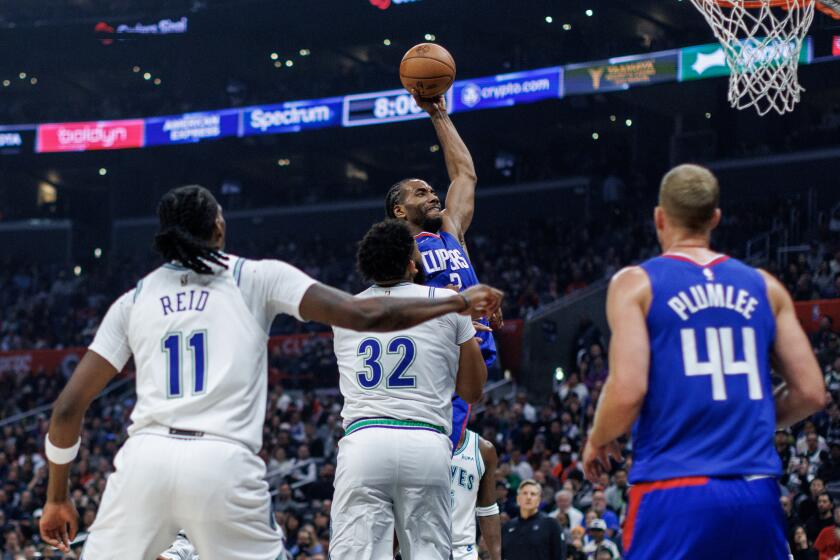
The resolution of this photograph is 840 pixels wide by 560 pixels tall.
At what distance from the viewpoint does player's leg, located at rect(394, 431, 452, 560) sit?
5.22m

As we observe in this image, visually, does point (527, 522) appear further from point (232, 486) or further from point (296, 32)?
point (296, 32)

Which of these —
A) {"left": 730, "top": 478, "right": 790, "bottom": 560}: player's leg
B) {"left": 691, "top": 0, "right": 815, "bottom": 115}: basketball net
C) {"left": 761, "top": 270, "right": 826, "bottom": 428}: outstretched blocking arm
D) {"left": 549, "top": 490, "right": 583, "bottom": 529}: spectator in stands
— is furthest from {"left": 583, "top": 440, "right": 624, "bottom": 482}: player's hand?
{"left": 549, "top": 490, "right": 583, "bottom": 529}: spectator in stands

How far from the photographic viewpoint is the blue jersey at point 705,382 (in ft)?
12.8

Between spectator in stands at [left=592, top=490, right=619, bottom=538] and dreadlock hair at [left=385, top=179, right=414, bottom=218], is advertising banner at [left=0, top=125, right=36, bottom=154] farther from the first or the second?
dreadlock hair at [left=385, top=179, right=414, bottom=218]

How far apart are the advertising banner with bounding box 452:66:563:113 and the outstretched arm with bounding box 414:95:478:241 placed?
20.0 m

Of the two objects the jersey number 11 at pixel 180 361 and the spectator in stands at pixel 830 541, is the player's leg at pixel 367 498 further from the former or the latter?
the spectator in stands at pixel 830 541

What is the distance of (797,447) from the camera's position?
14.2 m

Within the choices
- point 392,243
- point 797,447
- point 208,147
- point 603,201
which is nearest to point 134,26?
point 208,147

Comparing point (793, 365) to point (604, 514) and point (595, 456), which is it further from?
point (604, 514)

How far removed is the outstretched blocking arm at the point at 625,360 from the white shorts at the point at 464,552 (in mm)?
2746

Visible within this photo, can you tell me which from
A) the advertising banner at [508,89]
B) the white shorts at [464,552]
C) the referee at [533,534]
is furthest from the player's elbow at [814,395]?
the advertising banner at [508,89]

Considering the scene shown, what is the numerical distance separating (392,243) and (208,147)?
98.7 ft

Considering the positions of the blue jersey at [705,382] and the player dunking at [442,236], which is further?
the player dunking at [442,236]

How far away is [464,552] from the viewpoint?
22.0 feet
